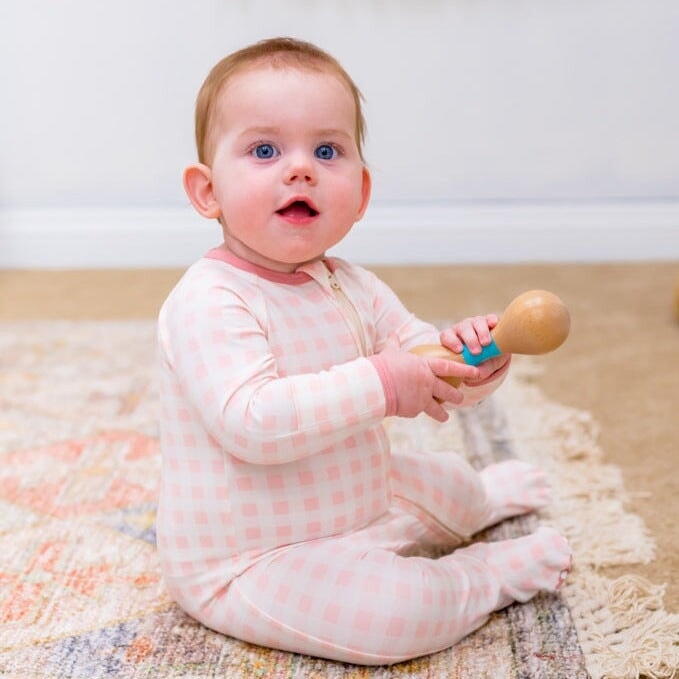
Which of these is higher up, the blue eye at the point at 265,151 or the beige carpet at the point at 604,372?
the blue eye at the point at 265,151

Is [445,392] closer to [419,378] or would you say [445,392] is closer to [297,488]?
[419,378]

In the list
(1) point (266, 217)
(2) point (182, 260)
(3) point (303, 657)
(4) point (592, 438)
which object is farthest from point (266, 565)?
(2) point (182, 260)

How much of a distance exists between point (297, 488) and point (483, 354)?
0.17m

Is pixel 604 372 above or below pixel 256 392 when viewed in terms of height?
below

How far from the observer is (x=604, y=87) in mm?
1880

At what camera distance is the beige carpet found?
85 centimetres

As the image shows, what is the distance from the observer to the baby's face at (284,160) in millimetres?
732

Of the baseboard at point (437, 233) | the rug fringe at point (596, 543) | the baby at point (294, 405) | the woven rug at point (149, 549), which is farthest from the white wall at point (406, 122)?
the baby at point (294, 405)

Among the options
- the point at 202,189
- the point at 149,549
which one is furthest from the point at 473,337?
the point at 149,549

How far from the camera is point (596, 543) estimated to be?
2.98ft

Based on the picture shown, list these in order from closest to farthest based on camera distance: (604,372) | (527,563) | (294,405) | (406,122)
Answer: (294,405) → (527,563) → (604,372) → (406,122)

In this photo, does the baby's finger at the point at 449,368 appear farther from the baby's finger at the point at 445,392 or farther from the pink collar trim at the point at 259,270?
the pink collar trim at the point at 259,270

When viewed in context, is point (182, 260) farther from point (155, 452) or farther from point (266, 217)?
point (266, 217)

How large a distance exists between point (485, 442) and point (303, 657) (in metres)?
0.44
